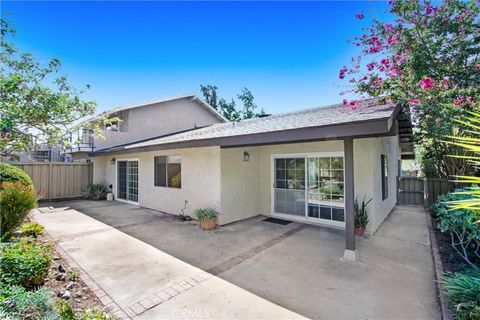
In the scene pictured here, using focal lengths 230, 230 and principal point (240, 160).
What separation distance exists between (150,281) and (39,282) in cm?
157

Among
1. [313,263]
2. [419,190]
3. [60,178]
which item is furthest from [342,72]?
[60,178]

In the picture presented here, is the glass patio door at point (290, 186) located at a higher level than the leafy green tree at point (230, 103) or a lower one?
lower

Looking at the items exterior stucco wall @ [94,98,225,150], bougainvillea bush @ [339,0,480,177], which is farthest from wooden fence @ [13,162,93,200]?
bougainvillea bush @ [339,0,480,177]

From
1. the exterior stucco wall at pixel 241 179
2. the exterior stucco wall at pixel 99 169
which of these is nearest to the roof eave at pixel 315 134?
the exterior stucco wall at pixel 241 179

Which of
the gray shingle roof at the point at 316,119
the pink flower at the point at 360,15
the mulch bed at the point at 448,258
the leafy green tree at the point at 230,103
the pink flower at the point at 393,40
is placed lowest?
the mulch bed at the point at 448,258

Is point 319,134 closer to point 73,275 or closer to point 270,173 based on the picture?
point 270,173

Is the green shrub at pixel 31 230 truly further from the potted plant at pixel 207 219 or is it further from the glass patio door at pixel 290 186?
the glass patio door at pixel 290 186

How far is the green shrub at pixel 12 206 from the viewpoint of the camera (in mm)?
4992

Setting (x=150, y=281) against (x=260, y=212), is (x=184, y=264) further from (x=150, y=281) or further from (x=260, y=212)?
(x=260, y=212)

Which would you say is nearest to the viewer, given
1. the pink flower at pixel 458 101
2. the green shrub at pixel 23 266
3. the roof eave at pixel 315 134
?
the green shrub at pixel 23 266

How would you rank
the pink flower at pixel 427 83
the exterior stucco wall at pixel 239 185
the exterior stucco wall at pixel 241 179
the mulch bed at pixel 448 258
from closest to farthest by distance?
the mulch bed at pixel 448 258 → the pink flower at pixel 427 83 → the exterior stucco wall at pixel 241 179 → the exterior stucco wall at pixel 239 185

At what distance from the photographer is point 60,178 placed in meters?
12.7

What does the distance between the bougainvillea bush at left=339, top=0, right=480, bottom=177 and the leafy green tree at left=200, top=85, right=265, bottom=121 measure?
22257 mm

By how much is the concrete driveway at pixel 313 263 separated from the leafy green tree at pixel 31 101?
10.9ft
